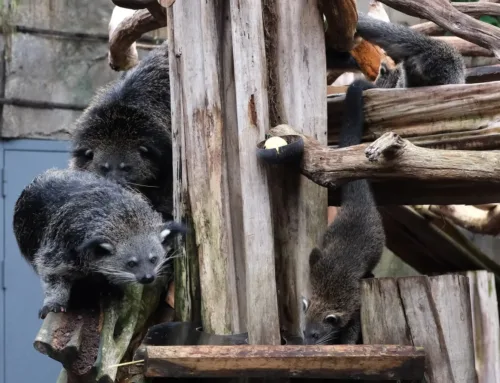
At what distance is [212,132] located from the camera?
3889 millimetres

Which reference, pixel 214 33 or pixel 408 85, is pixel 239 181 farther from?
pixel 408 85

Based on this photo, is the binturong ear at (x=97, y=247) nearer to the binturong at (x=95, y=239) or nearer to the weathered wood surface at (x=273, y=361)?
the binturong at (x=95, y=239)

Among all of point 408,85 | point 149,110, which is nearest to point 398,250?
point 408,85

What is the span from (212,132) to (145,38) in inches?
207

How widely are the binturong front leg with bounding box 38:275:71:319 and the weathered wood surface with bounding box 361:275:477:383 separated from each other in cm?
166

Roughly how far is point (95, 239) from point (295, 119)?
3.86 feet

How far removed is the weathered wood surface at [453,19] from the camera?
446 cm

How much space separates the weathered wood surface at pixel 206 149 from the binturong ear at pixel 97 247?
483mm

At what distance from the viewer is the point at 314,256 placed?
12.9 ft

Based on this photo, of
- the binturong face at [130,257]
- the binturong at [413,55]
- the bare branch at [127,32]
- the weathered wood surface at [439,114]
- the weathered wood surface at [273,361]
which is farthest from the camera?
the bare branch at [127,32]

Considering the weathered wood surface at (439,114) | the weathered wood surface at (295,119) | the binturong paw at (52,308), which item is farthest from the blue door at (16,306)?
the weathered wood surface at (439,114)

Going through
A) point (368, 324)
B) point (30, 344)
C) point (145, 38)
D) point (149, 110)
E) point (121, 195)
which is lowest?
point (30, 344)

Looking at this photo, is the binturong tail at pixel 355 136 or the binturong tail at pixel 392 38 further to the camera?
the binturong tail at pixel 392 38

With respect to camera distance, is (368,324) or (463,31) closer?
(368,324)
